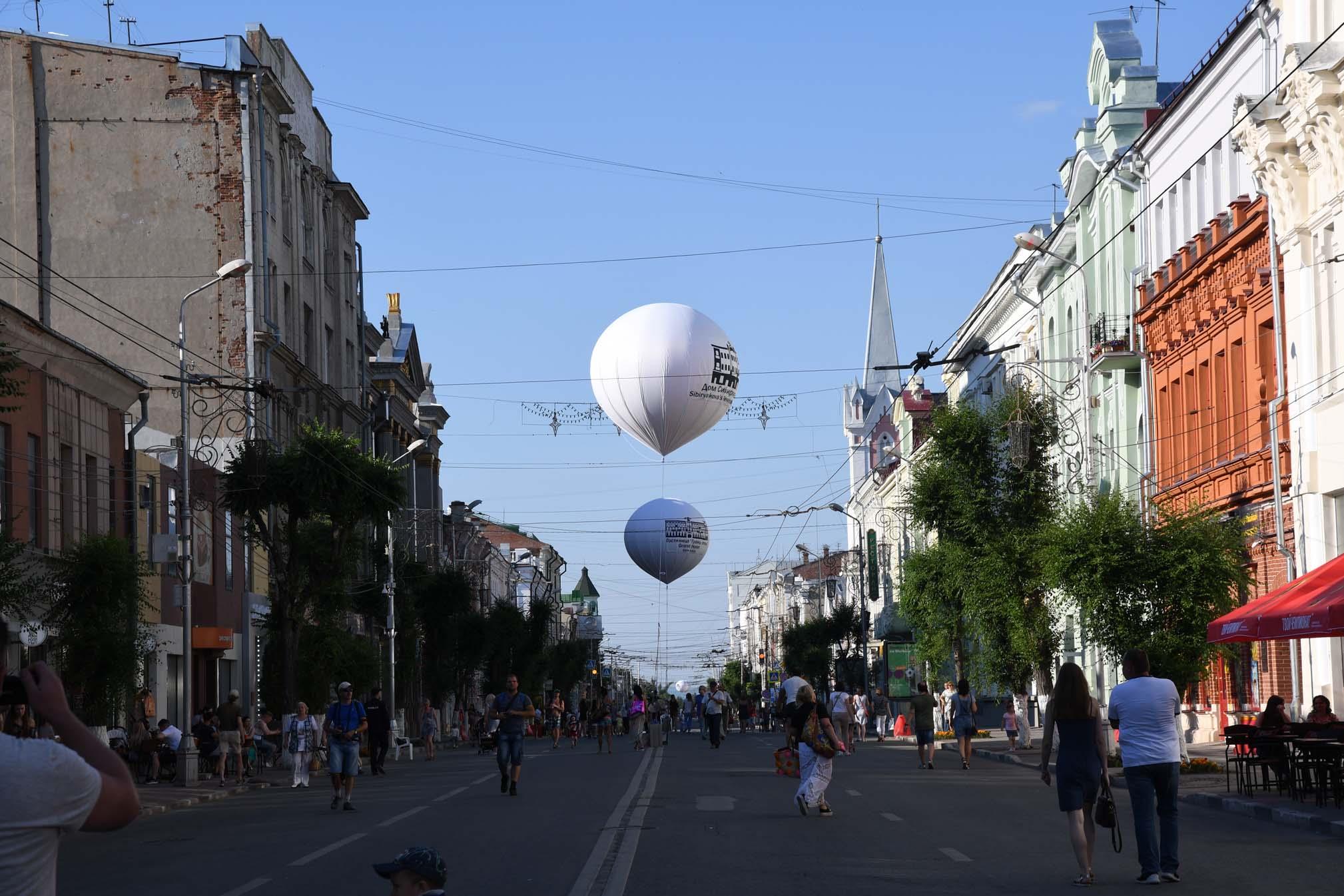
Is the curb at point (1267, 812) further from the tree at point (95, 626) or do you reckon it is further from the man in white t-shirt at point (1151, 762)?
the tree at point (95, 626)

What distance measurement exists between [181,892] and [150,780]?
2024cm

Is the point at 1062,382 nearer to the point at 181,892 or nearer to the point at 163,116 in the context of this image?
the point at 163,116

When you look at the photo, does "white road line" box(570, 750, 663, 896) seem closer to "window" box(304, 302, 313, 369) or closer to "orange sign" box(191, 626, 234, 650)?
"orange sign" box(191, 626, 234, 650)

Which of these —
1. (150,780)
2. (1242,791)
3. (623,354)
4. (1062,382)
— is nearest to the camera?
(1242,791)

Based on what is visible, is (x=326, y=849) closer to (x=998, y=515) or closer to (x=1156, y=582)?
(x=1156, y=582)

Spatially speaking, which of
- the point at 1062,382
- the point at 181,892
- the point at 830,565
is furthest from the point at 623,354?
the point at 830,565

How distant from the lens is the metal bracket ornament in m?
39.6

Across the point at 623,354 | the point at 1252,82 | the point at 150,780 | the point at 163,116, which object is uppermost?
the point at 163,116

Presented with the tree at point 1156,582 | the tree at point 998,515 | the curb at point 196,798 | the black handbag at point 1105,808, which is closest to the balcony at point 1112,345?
the tree at point 998,515

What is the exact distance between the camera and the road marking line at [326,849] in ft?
51.8

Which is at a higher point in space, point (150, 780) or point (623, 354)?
point (623, 354)

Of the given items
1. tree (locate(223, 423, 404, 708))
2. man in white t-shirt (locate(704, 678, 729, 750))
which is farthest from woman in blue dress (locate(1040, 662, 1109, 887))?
man in white t-shirt (locate(704, 678, 729, 750))

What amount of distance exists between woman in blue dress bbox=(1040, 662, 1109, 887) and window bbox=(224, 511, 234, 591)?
116 feet

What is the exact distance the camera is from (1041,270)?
51.3m
